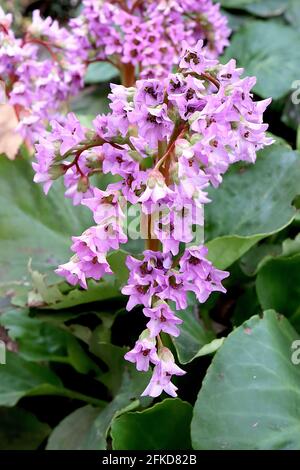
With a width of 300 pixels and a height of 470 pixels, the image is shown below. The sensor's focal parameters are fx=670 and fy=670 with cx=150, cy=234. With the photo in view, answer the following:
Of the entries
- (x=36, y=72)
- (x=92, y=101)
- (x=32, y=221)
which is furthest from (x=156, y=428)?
(x=92, y=101)

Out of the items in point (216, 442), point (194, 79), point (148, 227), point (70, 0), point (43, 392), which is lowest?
point (70, 0)

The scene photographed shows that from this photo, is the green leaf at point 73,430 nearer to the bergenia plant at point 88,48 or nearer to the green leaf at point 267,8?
the bergenia plant at point 88,48

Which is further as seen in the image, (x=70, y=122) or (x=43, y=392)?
(x=43, y=392)

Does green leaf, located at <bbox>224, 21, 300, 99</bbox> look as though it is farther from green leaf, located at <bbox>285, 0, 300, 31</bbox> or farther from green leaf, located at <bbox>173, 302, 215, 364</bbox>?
green leaf, located at <bbox>173, 302, 215, 364</bbox>

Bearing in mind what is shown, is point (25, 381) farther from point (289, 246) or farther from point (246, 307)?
point (289, 246)

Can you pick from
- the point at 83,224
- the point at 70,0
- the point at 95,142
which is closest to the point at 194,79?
the point at 95,142

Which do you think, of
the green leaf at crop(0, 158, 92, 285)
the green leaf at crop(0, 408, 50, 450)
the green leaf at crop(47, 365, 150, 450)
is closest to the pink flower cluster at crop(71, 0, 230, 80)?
the green leaf at crop(0, 158, 92, 285)

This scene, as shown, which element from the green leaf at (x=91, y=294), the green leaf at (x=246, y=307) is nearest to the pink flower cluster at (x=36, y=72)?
the green leaf at (x=91, y=294)
